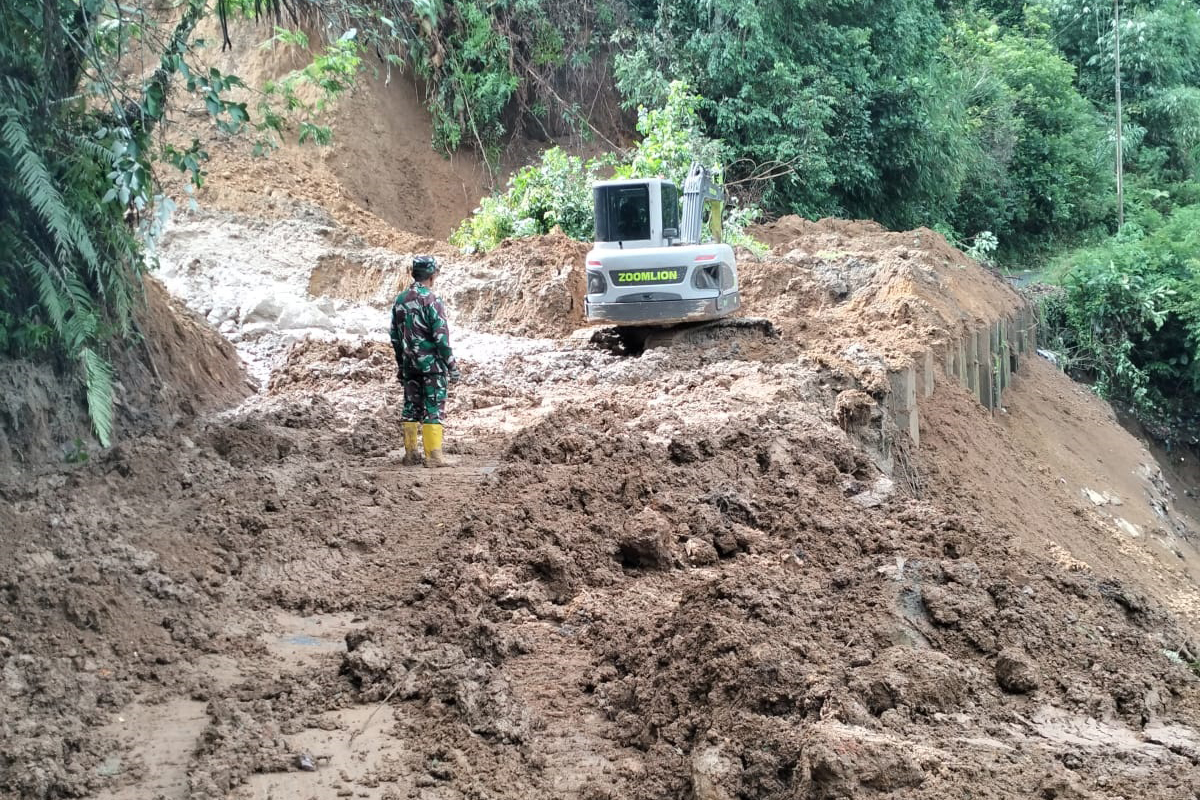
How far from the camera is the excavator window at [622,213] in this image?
38.4 feet

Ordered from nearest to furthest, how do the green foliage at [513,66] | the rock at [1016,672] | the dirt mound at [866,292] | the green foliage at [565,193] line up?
1. the rock at [1016,672]
2. the dirt mound at [866,292]
3. the green foliage at [565,193]
4. the green foliage at [513,66]

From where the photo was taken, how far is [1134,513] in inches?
586

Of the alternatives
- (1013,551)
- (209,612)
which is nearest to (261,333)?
(209,612)

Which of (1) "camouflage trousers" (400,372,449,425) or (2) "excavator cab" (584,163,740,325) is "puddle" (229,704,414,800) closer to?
(1) "camouflage trousers" (400,372,449,425)

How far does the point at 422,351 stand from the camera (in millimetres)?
8039

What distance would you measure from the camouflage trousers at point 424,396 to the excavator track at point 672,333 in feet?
15.0

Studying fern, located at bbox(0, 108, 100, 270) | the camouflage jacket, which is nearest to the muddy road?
the camouflage jacket

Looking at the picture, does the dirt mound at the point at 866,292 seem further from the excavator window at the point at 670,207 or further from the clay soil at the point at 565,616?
the clay soil at the point at 565,616

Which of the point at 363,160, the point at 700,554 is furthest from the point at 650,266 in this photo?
the point at 363,160

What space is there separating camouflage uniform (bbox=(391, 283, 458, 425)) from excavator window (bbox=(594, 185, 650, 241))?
408 cm

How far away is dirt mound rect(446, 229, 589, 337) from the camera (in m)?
14.1

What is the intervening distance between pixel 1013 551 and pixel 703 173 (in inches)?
289

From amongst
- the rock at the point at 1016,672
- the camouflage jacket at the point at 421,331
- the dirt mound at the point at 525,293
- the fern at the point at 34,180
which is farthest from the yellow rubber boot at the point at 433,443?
the dirt mound at the point at 525,293

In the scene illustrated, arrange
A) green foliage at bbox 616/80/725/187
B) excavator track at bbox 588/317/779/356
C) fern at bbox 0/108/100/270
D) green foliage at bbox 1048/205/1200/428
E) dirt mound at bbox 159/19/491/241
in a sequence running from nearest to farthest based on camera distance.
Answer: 1. fern at bbox 0/108/100/270
2. excavator track at bbox 588/317/779/356
3. green foliage at bbox 616/80/725/187
4. dirt mound at bbox 159/19/491/241
5. green foliage at bbox 1048/205/1200/428
